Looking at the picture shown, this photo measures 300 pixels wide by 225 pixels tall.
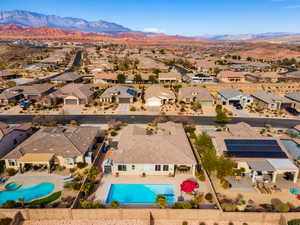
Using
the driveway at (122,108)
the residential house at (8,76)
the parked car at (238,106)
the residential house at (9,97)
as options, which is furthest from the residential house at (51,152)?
the residential house at (8,76)

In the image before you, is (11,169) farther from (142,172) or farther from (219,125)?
(219,125)

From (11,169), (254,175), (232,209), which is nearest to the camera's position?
(232,209)

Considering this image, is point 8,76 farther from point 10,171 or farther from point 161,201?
point 161,201

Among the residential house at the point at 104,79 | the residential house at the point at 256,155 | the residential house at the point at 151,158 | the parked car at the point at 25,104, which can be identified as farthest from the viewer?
the residential house at the point at 104,79

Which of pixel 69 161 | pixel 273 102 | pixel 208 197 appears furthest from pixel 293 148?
pixel 69 161

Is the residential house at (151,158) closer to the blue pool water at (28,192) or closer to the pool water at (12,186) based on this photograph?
the blue pool water at (28,192)

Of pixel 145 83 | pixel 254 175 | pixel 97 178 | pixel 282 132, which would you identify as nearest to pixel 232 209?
pixel 254 175
